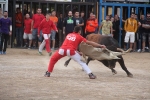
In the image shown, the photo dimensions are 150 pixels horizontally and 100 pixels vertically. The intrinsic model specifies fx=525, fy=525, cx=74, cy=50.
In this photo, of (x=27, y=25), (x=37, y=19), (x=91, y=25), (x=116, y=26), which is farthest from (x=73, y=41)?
(x=116, y=26)

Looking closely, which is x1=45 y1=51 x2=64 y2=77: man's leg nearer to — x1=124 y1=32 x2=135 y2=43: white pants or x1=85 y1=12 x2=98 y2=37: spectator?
x1=85 y1=12 x2=98 y2=37: spectator

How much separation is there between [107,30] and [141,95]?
13623mm

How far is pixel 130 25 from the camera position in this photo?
84.1ft

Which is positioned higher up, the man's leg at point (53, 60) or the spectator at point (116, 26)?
the spectator at point (116, 26)

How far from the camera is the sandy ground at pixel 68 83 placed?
10836mm

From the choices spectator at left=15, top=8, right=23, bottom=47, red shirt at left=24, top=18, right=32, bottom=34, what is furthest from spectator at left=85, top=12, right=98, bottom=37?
spectator at left=15, top=8, right=23, bottom=47

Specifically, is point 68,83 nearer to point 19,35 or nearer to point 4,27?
point 4,27

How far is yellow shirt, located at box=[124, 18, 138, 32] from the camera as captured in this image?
25.5 metres

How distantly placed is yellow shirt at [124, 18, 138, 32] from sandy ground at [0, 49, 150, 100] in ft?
23.6

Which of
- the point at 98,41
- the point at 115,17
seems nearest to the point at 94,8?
the point at 115,17

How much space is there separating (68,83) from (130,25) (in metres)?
13.2

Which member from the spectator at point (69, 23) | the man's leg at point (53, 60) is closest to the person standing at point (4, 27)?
the spectator at point (69, 23)

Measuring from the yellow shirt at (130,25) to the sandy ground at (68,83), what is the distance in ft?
23.6

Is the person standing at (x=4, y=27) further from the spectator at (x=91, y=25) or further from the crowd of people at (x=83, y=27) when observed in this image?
the spectator at (x=91, y=25)
